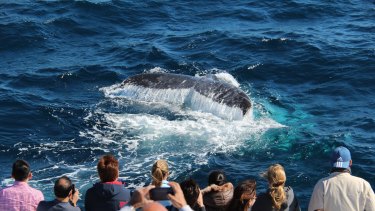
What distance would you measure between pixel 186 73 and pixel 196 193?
73.7 feet

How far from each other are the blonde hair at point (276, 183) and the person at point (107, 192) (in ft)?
8.14

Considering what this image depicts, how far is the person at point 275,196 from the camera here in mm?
11711

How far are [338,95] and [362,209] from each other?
1982cm

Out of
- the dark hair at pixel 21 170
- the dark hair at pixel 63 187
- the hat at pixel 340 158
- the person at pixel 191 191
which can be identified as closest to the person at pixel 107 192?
the dark hair at pixel 63 187

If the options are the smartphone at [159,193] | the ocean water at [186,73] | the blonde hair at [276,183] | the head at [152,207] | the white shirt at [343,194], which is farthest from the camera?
the ocean water at [186,73]

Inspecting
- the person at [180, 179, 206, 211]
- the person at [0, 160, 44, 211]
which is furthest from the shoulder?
the person at [0, 160, 44, 211]

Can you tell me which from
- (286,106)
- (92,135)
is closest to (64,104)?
(92,135)

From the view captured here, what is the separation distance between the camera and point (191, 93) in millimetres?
29219

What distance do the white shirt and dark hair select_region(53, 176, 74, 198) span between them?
164 inches

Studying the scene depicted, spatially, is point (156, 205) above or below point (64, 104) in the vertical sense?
above

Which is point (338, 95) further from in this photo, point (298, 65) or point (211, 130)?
point (211, 130)

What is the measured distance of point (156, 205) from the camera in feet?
31.8

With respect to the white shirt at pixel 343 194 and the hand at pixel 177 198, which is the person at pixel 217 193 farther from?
the hand at pixel 177 198

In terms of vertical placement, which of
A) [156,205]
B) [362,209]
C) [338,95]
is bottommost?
[338,95]
